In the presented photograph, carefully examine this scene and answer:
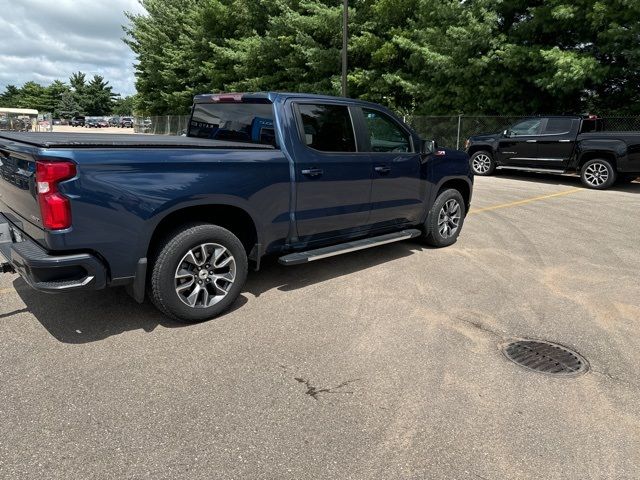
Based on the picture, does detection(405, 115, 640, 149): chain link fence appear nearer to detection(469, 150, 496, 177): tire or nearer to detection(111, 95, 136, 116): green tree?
detection(469, 150, 496, 177): tire

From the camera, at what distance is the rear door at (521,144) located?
1325 cm

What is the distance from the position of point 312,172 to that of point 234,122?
1044 mm

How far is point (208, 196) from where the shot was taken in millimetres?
3639

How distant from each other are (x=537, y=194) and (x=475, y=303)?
784 cm

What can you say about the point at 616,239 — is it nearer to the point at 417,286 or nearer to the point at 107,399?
the point at 417,286

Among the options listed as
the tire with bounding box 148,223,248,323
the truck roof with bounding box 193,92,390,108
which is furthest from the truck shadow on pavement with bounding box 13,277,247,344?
the truck roof with bounding box 193,92,390,108

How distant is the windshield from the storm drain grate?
2.56m

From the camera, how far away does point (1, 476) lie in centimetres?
218

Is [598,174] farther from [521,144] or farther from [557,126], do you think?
[521,144]

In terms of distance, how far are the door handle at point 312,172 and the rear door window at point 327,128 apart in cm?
21

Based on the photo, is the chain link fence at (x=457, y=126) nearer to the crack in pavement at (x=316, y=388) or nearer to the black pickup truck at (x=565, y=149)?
the black pickup truck at (x=565, y=149)

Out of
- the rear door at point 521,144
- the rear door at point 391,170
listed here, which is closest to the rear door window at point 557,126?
the rear door at point 521,144

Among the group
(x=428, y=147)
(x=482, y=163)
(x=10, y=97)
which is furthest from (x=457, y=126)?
(x=10, y=97)

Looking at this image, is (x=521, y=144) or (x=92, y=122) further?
(x=92, y=122)
